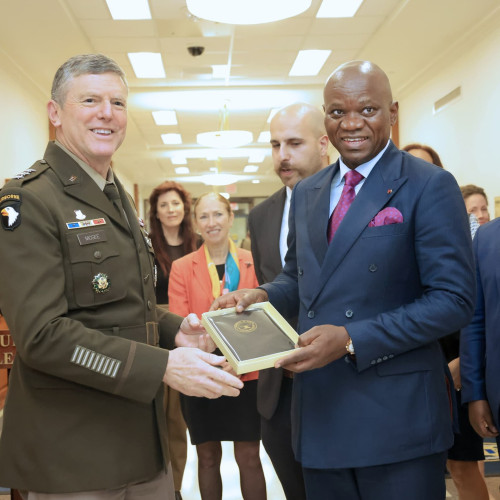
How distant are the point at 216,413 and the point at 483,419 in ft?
4.86

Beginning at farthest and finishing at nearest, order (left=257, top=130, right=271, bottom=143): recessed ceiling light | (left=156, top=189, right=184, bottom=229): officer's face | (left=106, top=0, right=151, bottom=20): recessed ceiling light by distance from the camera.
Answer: (left=257, top=130, right=271, bottom=143): recessed ceiling light, (left=106, top=0, right=151, bottom=20): recessed ceiling light, (left=156, top=189, right=184, bottom=229): officer's face

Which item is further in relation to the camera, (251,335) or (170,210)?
(170,210)

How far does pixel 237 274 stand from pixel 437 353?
1.94 meters

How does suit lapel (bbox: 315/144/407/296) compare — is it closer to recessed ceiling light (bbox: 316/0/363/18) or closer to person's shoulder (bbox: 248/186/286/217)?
person's shoulder (bbox: 248/186/286/217)

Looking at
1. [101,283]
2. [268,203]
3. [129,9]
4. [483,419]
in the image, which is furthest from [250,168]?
[101,283]

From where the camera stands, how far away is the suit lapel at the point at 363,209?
62.3 inches

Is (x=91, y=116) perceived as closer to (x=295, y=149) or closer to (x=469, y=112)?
(x=295, y=149)

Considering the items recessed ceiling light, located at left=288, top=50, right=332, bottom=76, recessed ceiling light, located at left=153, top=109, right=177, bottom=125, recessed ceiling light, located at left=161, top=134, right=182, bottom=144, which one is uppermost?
recessed ceiling light, located at left=161, top=134, right=182, bottom=144

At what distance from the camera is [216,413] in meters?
3.12

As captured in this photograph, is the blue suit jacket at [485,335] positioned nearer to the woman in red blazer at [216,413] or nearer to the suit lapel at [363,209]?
the suit lapel at [363,209]

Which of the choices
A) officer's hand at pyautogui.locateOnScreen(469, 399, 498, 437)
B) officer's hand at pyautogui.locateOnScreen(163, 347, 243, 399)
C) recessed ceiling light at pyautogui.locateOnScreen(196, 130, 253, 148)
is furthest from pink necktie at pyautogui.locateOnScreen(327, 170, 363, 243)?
recessed ceiling light at pyautogui.locateOnScreen(196, 130, 253, 148)

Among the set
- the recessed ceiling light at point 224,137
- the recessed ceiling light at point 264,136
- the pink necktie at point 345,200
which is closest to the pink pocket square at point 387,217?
the pink necktie at point 345,200

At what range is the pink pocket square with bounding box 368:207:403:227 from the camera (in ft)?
5.15

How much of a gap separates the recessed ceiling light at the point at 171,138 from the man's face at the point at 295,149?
462 inches
